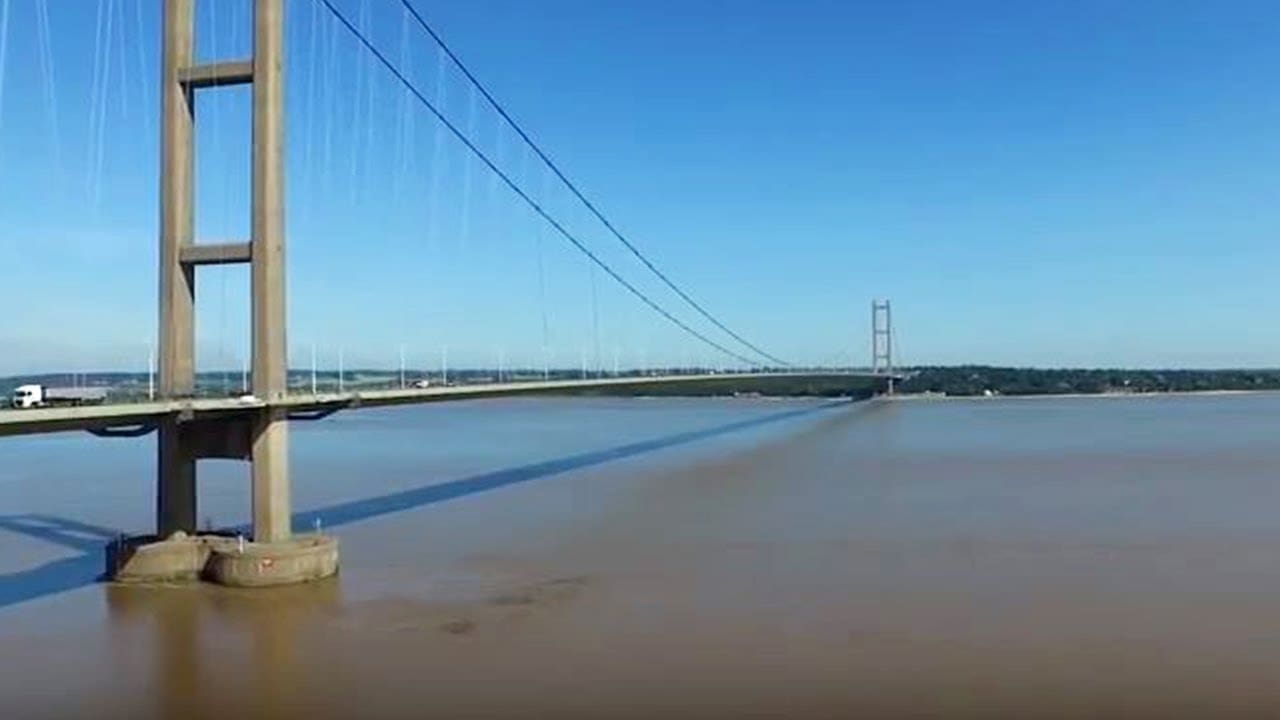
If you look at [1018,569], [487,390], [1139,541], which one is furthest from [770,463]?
[1018,569]

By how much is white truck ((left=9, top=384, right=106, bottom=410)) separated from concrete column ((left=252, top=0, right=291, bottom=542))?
1.58m

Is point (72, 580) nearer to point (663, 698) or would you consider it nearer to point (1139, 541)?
point (663, 698)

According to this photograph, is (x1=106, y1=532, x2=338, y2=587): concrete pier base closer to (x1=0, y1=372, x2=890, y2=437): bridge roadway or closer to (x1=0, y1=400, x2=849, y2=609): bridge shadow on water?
(x1=0, y1=400, x2=849, y2=609): bridge shadow on water

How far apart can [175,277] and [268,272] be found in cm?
109

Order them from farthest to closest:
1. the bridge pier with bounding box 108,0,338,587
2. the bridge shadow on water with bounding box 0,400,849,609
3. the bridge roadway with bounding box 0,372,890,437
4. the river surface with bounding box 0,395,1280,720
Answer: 1. the bridge pier with bounding box 108,0,338,587
2. the bridge shadow on water with bounding box 0,400,849,609
3. the bridge roadway with bounding box 0,372,890,437
4. the river surface with bounding box 0,395,1280,720

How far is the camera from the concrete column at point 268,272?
11969 mm

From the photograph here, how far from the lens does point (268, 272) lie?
39.2ft

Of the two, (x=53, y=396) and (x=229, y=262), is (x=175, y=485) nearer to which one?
(x=53, y=396)

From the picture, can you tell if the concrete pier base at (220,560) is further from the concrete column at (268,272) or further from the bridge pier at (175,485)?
the concrete column at (268,272)

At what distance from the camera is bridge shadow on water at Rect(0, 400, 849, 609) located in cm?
1145

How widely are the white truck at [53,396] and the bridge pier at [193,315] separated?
928mm

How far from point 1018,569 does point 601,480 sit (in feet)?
39.5

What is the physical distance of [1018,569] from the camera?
11883mm

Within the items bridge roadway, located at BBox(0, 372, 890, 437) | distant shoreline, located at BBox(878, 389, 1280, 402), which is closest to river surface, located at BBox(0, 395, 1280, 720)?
bridge roadway, located at BBox(0, 372, 890, 437)
